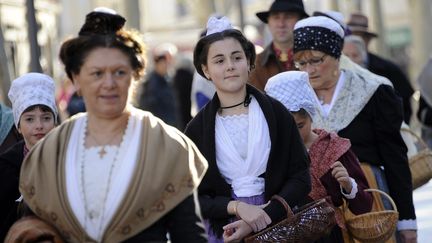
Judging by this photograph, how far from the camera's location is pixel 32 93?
8016 mm

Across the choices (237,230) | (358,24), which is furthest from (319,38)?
(358,24)

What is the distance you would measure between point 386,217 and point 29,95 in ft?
6.69

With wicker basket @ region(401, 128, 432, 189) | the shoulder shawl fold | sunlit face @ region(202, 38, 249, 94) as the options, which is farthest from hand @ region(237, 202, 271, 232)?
wicker basket @ region(401, 128, 432, 189)

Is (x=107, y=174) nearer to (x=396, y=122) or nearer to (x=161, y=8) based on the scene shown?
(x=396, y=122)

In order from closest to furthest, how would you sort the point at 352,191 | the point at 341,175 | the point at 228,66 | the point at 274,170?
the point at 274,170
the point at 228,66
the point at 341,175
the point at 352,191

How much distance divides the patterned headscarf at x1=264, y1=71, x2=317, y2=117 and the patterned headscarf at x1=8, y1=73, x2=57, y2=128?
1.20 meters

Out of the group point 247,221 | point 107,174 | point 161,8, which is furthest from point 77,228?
point 161,8

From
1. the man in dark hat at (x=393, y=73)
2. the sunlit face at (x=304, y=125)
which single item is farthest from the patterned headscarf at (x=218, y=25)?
the man in dark hat at (x=393, y=73)

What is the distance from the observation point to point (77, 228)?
19.1 ft

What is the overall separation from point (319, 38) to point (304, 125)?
3.80 ft

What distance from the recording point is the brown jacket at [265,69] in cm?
973

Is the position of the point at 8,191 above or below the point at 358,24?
above

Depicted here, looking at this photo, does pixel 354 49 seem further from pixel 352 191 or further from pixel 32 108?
pixel 32 108

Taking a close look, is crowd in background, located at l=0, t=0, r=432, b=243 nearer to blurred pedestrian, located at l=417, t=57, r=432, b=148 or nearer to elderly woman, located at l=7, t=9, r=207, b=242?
elderly woman, located at l=7, t=9, r=207, b=242
